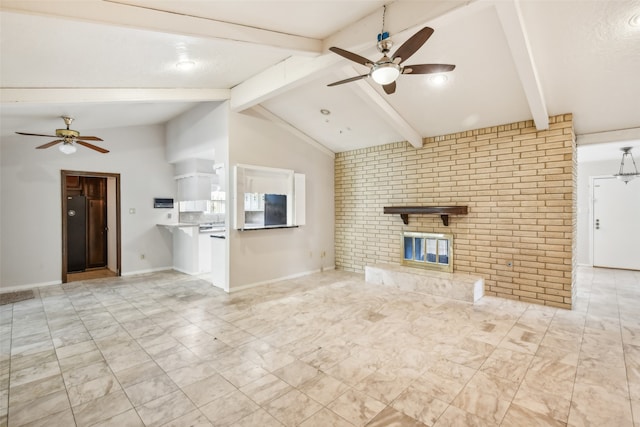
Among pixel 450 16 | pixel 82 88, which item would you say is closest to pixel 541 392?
pixel 450 16

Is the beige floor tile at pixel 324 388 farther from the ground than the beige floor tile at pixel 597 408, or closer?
farther from the ground

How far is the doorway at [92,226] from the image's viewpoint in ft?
20.3

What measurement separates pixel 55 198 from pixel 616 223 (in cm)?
1161

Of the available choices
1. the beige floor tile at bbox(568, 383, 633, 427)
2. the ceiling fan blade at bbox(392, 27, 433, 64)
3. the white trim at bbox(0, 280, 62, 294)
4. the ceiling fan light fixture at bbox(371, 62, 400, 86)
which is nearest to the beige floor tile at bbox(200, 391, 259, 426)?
the beige floor tile at bbox(568, 383, 633, 427)

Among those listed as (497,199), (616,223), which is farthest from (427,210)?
(616,223)

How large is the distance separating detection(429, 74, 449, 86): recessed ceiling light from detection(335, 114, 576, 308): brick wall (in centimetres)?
146

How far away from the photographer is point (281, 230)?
18.3 ft

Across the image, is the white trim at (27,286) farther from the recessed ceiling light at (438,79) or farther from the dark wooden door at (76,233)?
the recessed ceiling light at (438,79)

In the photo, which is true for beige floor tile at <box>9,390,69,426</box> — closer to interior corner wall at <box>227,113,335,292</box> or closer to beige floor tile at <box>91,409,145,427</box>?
beige floor tile at <box>91,409,145,427</box>

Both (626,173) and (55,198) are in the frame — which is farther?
(626,173)

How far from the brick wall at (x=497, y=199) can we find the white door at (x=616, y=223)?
3.78 metres

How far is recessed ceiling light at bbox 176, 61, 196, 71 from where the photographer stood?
3.42 meters

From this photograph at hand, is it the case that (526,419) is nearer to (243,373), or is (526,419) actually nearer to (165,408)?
(243,373)

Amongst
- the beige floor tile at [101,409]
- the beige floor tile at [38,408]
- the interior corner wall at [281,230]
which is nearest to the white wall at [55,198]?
the interior corner wall at [281,230]
